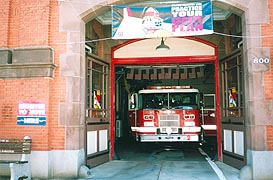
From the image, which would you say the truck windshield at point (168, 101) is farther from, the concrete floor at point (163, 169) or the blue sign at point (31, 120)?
the blue sign at point (31, 120)

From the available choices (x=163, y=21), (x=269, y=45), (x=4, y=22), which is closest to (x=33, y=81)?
(x=4, y=22)

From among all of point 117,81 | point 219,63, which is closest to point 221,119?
point 219,63

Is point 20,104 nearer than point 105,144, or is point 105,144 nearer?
point 20,104

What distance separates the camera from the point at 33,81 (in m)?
7.81

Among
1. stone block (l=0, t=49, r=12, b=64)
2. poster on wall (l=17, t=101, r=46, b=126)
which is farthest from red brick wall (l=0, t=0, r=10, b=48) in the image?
poster on wall (l=17, t=101, r=46, b=126)

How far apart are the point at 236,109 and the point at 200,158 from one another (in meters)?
3.09

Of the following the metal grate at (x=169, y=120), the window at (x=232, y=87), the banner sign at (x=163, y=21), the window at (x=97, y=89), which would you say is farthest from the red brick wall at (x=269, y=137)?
the metal grate at (x=169, y=120)

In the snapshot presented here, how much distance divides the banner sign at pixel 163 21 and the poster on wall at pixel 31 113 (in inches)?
107

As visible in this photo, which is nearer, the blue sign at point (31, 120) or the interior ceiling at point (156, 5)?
the blue sign at point (31, 120)

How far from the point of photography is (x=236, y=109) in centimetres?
867

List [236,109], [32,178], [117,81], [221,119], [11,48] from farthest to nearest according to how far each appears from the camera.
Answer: [117,81], [221,119], [236,109], [11,48], [32,178]

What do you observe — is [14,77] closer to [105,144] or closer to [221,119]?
[105,144]

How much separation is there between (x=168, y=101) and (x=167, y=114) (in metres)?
0.58

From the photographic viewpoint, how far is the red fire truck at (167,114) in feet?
41.4
